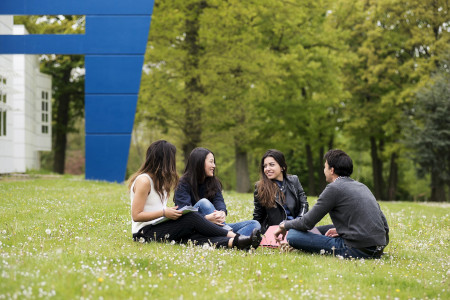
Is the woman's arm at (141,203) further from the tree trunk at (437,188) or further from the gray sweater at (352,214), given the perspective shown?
the tree trunk at (437,188)

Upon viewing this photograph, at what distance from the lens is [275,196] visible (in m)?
7.90

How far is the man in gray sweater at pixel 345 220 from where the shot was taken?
6602 millimetres

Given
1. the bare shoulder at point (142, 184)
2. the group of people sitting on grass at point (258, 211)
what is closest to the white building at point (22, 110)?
the group of people sitting on grass at point (258, 211)

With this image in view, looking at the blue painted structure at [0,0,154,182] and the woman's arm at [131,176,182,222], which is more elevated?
the blue painted structure at [0,0,154,182]

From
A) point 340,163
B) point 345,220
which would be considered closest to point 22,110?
point 340,163

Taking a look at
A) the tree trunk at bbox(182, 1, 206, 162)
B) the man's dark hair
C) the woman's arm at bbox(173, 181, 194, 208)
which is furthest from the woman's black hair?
the tree trunk at bbox(182, 1, 206, 162)

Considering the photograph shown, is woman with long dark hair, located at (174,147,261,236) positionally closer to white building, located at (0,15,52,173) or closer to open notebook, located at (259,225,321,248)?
open notebook, located at (259,225,321,248)

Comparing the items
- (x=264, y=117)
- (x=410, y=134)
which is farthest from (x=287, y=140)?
(x=410, y=134)

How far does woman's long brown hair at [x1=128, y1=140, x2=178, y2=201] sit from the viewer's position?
704cm

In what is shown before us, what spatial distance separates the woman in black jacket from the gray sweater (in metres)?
1.17

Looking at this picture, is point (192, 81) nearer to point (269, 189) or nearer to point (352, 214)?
point (269, 189)

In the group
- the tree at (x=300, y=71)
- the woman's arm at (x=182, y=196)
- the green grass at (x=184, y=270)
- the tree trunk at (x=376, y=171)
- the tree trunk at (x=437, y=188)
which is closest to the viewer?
the green grass at (x=184, y=270)

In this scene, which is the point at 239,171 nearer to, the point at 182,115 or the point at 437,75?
the point at 182,115

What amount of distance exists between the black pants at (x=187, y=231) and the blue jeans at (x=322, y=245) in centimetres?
95
